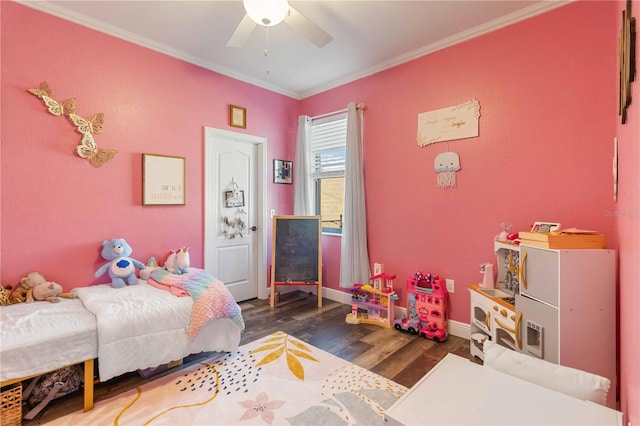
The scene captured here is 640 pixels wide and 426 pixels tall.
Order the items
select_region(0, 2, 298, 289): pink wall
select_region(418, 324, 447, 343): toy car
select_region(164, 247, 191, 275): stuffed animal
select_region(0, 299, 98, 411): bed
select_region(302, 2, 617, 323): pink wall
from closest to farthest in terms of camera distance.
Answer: select_region(0, 299, 98, 411): bed
select_region(302, 2, 617, 323): pink wall
select_region(0, 2, 298, 289): pink wall
select_region(418, 324, 447, 343): toy car
select_region(164, 247, 191, 275): stuffed animal

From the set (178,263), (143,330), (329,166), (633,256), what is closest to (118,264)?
(178,263)

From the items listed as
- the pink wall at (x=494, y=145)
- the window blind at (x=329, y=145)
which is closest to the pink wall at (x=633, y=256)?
the pink wall at (x=494, y=145)

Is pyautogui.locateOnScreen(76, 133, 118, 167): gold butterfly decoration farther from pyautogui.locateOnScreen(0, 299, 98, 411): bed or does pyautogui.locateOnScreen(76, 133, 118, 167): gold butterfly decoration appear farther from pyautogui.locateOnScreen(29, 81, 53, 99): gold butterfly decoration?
pyautogui.locateOnScreen(0, 299, 98, 411): bed

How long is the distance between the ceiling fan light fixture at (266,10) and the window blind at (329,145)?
191 centimetres

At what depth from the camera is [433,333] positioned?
267cm

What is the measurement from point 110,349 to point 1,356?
47 cm

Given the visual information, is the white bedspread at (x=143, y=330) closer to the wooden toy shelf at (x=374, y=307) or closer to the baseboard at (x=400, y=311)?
the wooden toy shelf at (x=374, y=307)

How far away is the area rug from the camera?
5.53 feet

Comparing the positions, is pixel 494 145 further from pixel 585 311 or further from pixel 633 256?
pixel 633 256

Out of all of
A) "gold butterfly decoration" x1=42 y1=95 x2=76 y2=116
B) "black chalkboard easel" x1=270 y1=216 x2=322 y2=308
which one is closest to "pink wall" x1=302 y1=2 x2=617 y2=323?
"black chalkboard easel" x1=270 y1=216 x2=322 y2=308

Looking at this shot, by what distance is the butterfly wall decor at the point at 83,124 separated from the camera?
2297mm

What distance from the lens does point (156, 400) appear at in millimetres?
1850

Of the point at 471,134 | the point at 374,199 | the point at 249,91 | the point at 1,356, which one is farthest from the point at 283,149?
the point at 1,356

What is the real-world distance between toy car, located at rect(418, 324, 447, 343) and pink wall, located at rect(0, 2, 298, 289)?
2403 mm
